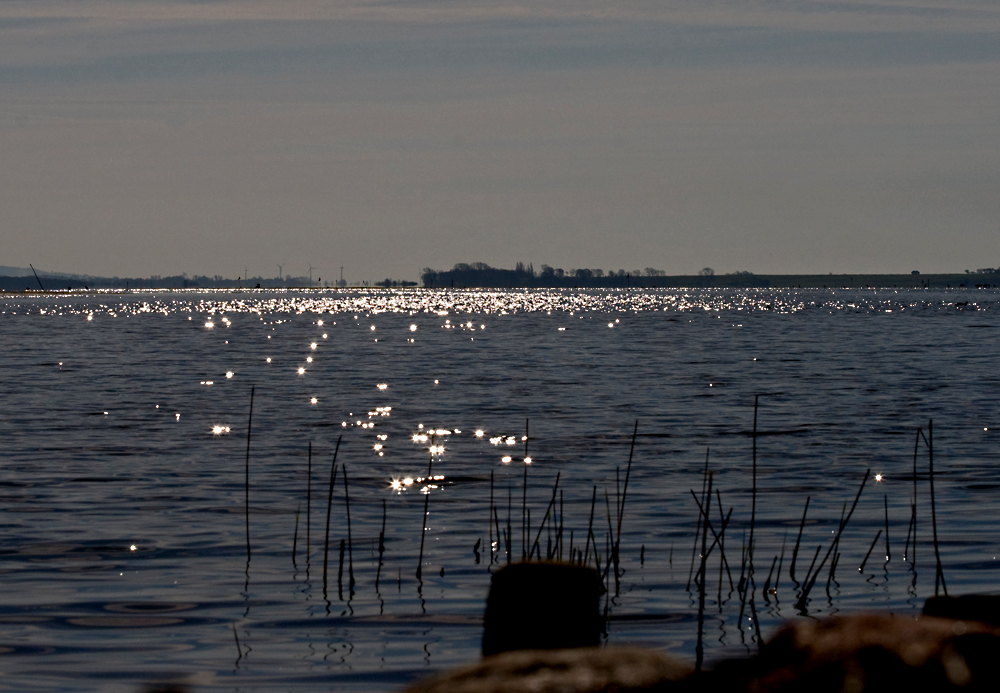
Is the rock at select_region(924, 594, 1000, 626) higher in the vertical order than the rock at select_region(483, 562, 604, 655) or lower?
higher

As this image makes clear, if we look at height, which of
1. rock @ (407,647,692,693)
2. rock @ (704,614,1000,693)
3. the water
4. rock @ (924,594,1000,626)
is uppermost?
rock @ (704,614,1000,693)

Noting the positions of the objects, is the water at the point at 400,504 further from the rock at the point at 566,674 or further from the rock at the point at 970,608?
the rock at the point at 566,674

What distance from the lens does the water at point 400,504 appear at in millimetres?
11852

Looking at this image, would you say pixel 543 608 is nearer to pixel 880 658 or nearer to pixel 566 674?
pixel 566 674

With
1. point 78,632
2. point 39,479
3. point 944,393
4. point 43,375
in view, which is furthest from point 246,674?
point 43,375

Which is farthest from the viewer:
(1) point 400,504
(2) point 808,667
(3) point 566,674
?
(1) point 400,504

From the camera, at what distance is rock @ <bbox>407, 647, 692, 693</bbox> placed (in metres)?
4.88

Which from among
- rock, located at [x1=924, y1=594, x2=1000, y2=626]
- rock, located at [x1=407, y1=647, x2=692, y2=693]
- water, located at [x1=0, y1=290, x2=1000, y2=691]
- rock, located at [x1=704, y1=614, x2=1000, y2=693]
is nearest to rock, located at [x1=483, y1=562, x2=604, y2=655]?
rock, located at [x1=924, y1=594, x2=1000, y2=626]

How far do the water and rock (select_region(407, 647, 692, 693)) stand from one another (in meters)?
5.53

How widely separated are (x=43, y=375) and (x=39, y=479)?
31.8 m

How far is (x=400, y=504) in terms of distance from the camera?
20.2m

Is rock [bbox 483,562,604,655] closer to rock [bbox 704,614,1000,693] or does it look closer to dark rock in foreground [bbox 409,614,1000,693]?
dark rock in foreground [bbox 409,614,1000,693]

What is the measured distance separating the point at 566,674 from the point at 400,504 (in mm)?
15417

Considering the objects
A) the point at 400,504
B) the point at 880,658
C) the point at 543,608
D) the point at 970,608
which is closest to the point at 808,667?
the point at 880,658
